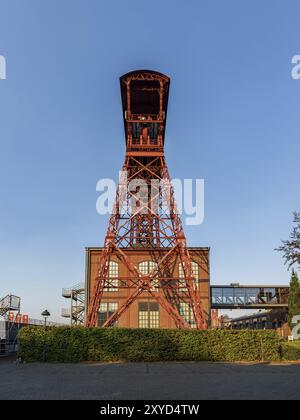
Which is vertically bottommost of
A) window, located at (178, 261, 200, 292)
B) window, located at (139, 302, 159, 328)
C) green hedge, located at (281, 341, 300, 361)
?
green hedge, located at (281, 341, 300, 361)

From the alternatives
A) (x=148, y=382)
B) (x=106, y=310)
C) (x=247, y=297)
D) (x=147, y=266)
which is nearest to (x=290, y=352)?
(x=148, y=382)

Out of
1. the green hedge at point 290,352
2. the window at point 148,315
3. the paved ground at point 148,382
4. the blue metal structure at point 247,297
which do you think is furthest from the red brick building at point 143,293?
the paved ground at point 148,382

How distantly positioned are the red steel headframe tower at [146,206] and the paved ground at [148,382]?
434 inches

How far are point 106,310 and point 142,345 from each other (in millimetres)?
11227

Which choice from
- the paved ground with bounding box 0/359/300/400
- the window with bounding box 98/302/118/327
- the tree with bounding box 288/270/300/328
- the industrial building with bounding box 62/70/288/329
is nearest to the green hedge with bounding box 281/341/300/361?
the paved ground with bounding box 0/359/300/400

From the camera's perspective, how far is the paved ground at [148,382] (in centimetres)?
1063

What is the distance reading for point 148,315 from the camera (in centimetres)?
3080

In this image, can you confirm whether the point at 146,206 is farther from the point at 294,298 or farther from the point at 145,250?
the point at 294,298

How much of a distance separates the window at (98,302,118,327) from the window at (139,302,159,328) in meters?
2.13

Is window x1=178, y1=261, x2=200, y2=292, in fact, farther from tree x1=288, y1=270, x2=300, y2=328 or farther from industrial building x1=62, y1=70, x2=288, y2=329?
tree x1=288, y1=270, x2=300, y2=328

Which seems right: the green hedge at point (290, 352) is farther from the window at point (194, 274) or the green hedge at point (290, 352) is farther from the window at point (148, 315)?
the window at point (148, 315)

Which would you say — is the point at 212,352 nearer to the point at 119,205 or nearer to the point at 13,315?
the point at 119,205

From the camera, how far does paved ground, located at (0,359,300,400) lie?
1063cm
